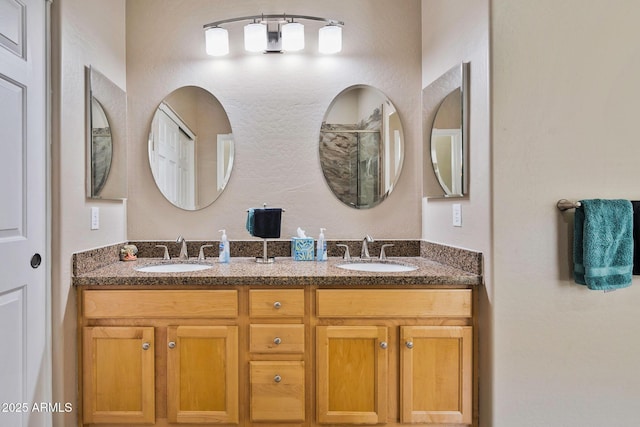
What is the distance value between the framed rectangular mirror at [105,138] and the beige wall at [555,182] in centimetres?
188

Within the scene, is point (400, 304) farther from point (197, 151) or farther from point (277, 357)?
point (197, 151)

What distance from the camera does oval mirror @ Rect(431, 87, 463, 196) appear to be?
1.93 metres

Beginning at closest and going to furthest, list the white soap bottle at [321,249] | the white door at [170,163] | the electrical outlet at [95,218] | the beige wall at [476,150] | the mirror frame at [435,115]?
the beige wall at [476,150] → the mirror frame at [435,115] → the electrical outlet at [95,218] → the white soap bottle at [321,249] → the white door at [170,163]

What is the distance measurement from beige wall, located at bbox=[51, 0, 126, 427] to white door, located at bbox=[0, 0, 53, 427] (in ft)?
0.14

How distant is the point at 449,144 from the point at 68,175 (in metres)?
1.82

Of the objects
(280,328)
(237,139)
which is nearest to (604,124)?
(280,328)

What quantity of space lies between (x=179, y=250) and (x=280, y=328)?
92cm

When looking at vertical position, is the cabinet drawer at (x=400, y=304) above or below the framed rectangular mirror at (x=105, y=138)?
below

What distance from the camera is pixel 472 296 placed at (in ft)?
5.85

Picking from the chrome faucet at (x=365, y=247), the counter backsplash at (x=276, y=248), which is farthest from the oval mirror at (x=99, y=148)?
the chrome faucet at (x=365, y=247)

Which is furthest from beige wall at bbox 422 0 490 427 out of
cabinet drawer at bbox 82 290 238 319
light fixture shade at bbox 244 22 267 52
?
cabinet drawer at bbox 82 290 238 319

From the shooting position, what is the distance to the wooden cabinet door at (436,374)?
176 centimetres

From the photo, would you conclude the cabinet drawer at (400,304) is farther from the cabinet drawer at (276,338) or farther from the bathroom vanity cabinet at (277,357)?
the cabinet drawer at (276,338)

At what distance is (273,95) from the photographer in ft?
7.88
